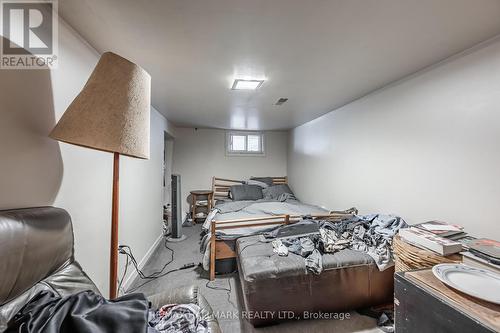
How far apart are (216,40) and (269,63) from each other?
507mm

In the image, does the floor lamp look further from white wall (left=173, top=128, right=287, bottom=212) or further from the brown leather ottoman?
white wall (left=173, top=128, right=287, bottom=212)

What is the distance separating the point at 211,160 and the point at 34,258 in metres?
4.18

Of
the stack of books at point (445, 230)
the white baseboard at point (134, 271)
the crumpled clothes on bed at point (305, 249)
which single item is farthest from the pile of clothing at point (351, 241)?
the white baseboard at point (134, 271)

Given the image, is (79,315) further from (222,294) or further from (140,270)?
(140,270)

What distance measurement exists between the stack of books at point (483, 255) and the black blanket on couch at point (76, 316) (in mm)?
1687

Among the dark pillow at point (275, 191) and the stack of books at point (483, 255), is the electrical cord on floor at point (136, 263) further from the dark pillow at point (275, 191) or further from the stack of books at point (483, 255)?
the stack of books at point (483, 255)

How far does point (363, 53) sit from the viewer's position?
157 centimetres

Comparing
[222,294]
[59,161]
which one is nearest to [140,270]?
[222,294]

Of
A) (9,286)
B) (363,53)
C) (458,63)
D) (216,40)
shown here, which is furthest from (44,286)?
(458,63)

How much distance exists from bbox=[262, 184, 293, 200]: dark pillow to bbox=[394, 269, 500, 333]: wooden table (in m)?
3.38

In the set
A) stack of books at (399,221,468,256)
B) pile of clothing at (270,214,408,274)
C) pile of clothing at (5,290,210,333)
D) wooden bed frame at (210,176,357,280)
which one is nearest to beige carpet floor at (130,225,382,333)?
wooden bed frame at (210,176,357,280)

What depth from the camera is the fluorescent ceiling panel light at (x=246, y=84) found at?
2.08 m

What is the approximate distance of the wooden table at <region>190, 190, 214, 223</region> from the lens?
454 cm

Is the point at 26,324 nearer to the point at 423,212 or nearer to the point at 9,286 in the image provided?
the point at 9,286
